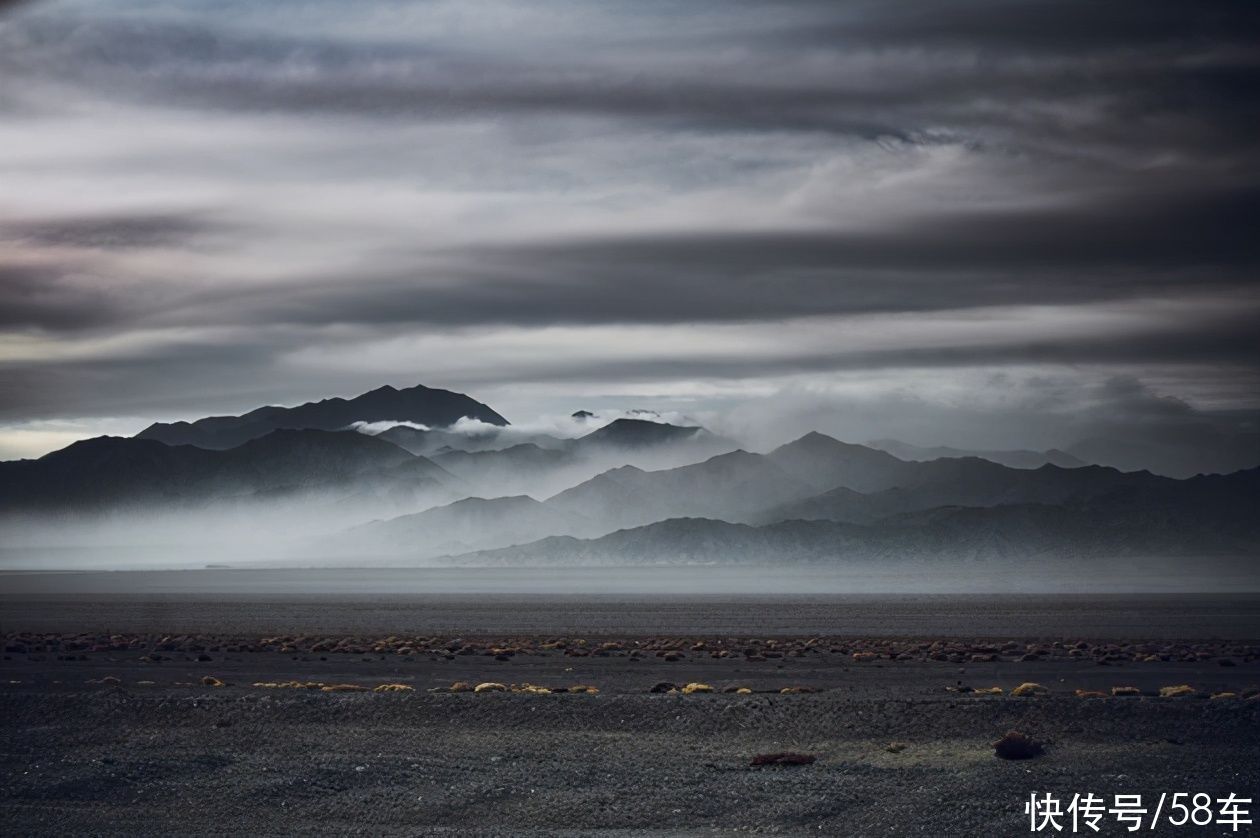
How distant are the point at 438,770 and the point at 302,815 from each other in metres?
3.02

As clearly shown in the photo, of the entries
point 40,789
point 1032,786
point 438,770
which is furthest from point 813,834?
point 40,789

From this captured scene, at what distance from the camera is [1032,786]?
22.6m

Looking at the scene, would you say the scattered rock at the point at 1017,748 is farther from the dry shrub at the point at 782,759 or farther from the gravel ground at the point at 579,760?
the dry shrub at the point at 782,759

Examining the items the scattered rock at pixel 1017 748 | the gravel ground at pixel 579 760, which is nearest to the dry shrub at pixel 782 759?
the gravel ground at pixel 579 760

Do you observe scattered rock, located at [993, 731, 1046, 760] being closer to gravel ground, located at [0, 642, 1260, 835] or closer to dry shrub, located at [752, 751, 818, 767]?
gravel ground, located at [0, 642, 1260, 835]

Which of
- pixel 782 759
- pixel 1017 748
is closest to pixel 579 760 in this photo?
pixel 782 759

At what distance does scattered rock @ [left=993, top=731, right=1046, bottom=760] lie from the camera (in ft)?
82.2

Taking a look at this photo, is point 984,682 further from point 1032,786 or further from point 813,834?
point 813,834

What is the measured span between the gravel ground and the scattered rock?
31 cm

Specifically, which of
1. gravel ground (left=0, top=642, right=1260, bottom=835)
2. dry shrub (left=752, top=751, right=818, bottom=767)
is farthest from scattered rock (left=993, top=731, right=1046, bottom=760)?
dry shrub (left=752, top=751, right=818, bottom=767)

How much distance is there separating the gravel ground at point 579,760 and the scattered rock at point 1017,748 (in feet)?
1.01

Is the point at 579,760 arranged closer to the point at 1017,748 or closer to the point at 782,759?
the point at 782,759

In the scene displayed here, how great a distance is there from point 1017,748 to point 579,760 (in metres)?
7.97

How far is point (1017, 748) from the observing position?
25.1 meters
